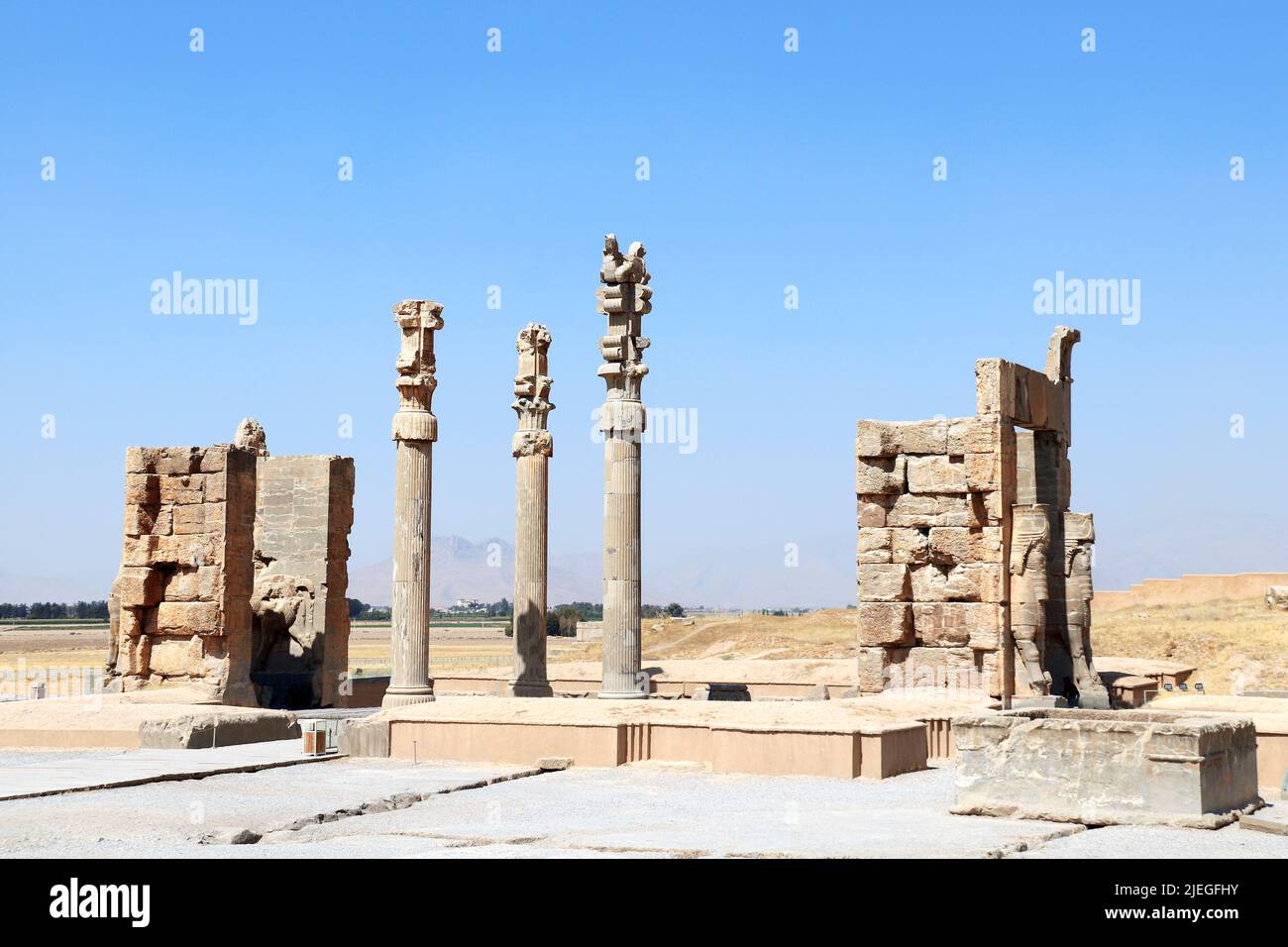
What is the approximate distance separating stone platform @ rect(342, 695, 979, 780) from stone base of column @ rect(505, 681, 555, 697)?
4.75m

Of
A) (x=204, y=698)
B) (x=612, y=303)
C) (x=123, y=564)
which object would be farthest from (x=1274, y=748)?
(x=123, y=564)

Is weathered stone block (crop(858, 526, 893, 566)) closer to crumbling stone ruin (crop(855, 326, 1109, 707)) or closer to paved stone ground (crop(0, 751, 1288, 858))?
crumbling stone ruin (crop(855, 326, 1109, 707))

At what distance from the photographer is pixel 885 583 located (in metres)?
20.2

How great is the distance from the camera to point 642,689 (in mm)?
20250

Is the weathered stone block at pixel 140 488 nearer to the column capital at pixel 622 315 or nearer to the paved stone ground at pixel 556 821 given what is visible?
the column capital at pixel 622 315

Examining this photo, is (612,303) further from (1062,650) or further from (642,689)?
(1062,650)

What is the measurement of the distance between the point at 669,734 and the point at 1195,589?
131 ft

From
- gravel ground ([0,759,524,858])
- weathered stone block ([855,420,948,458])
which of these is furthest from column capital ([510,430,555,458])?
gravel ground ([0,759,524,858])

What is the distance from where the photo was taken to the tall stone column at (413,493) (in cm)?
2078

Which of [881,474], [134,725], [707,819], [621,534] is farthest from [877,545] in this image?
[134,725]

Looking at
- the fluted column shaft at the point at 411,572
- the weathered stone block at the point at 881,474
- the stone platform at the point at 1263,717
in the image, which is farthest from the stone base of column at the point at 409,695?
the stone platform at the point at 1263,717

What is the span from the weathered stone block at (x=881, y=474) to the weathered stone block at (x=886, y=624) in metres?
1.54

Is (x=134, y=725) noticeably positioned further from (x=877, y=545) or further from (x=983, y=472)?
(x=983, y=472)
